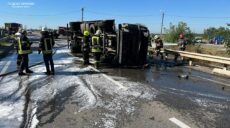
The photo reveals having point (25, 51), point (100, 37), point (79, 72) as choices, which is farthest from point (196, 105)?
point (100, 37)

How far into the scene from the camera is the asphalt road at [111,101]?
20.4ft

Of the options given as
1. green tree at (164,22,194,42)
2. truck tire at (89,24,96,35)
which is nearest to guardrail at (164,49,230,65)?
truck tire at (89,24,96,35)

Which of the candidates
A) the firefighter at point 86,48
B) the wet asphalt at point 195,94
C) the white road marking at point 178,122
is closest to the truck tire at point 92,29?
the firefighter at point 86,48

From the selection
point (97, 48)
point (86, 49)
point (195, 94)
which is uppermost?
point (97, 48)

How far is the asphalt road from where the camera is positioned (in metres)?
6.22

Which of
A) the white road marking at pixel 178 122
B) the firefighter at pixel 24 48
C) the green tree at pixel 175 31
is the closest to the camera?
the white road marking at pixel 178 122

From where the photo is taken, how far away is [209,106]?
7.55 meters

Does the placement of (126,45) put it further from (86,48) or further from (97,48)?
(86,48)

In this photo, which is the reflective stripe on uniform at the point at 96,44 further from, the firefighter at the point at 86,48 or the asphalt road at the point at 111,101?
the asphalt road at the point at 111,101

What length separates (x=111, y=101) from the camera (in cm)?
783

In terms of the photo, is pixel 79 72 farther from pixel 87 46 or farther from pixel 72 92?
pixel 72 92

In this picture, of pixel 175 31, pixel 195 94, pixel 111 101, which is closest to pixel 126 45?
pixel 195 94

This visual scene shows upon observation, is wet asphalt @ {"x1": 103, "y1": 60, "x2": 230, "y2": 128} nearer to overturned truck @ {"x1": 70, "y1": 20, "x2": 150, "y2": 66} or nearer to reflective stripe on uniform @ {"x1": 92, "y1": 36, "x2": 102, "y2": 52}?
reflective stripe on uniform @ {"x1": 92, "y1": 36, "x2": 102, "y2": 52}

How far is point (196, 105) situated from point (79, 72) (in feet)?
20.1
